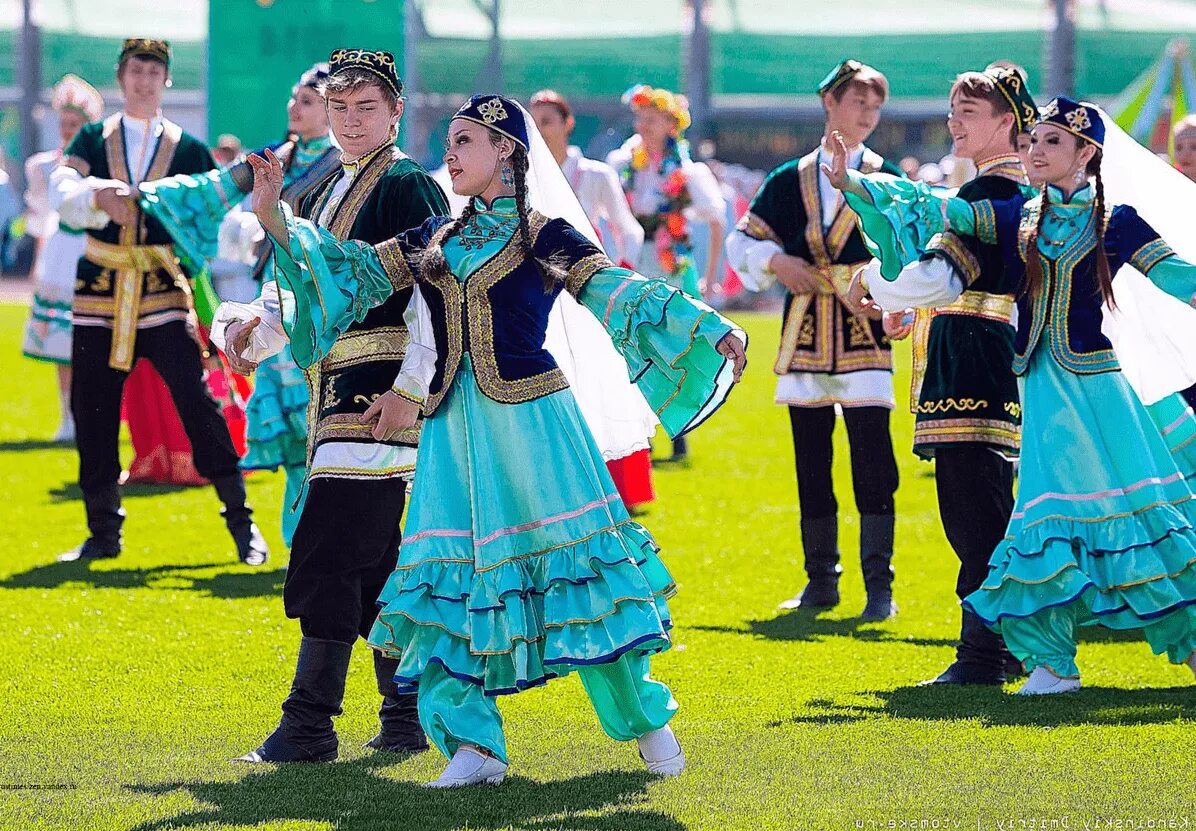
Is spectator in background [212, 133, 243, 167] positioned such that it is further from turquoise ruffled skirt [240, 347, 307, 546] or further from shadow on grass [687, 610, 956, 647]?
shadow on grass [687, 610, 956, 647]

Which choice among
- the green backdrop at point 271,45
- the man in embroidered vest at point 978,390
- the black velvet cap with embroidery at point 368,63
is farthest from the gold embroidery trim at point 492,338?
the green backdrop at point 271,45

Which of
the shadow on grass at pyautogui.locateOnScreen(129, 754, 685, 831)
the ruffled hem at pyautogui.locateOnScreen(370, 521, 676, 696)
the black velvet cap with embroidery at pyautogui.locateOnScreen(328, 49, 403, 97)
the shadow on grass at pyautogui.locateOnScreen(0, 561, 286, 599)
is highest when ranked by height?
the black velvet cap with embroidery at pyautogui.locateOnScreen(328, 49, 403, 97)

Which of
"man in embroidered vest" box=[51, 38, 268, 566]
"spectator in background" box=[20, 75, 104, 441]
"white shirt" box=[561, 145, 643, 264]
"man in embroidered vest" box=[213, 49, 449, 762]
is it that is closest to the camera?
"man in embroidered vest" box=[213, 49, 449, 762]

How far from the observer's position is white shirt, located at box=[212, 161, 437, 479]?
5027mm

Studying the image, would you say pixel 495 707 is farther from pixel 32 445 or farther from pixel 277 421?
pixel 32 445

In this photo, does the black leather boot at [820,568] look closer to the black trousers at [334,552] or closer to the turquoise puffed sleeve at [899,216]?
the turquoise puffed sleeve at [899,216]

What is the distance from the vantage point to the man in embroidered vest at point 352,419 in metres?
5.11

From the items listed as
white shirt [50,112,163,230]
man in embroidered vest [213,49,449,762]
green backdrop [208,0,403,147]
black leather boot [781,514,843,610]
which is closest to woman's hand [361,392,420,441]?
man in embroidered vest [213,49,449,762]

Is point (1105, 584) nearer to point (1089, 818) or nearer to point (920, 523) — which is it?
point (1089, 818)

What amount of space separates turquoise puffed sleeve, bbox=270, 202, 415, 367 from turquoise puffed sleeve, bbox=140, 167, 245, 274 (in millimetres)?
2726

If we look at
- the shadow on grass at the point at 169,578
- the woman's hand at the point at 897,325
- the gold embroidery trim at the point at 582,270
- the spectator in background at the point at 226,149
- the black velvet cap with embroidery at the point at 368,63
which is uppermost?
the spectator in background at the point at 226,149

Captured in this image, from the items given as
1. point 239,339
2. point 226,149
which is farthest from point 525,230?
point 226,149

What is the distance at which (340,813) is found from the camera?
4.54 m

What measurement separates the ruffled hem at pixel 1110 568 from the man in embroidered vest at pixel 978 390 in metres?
0.41
